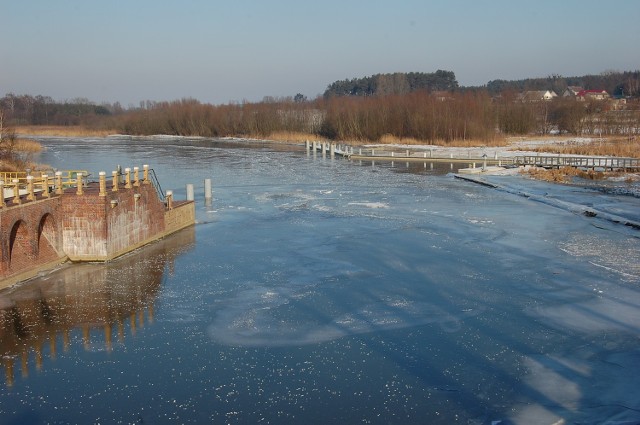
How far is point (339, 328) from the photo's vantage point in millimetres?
13383

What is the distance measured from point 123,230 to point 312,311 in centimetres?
795

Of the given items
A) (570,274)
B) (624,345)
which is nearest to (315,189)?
(570,274)

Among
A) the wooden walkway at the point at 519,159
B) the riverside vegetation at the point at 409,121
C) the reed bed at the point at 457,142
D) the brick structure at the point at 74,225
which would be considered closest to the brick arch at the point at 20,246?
the brick structure at the point at 74,225

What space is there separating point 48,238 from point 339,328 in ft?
30.3

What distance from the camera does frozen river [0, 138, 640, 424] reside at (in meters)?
10.1

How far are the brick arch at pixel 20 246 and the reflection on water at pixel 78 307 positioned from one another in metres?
0.62

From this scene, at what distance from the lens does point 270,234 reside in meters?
22.8

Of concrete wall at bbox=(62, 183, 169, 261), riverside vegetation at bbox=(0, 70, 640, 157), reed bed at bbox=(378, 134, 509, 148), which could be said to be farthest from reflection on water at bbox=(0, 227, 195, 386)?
reed bed at bbox=(378, 134, 509, 148)

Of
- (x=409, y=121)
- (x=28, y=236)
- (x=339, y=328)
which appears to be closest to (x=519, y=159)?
(x=409, y=121)

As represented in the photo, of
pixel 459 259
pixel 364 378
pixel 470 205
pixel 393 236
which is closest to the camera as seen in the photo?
pixel 364 378

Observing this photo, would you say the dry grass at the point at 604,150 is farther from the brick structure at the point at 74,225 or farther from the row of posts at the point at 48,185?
the row of posts at the point at 48,185

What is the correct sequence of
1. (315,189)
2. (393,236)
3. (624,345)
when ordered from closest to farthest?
(624,345)
(393,236)
(315,189)

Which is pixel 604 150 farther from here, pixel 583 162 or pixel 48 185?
pixel 48 185

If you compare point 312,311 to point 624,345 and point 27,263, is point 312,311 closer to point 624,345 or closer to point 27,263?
point 624,345
